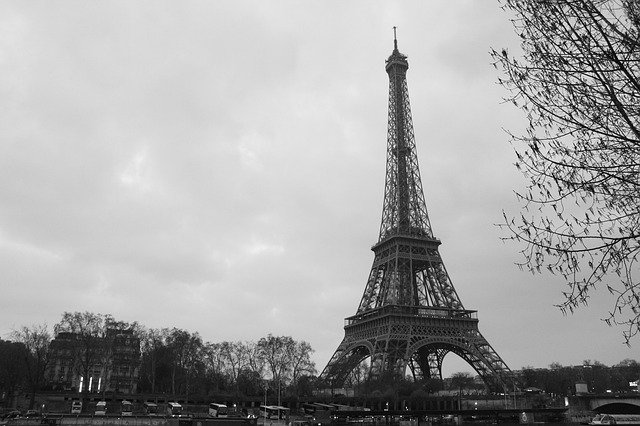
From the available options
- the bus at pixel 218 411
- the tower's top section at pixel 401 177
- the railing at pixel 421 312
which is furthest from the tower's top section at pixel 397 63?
the bus at pixel 218 411

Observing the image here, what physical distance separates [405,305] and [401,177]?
81.0ft

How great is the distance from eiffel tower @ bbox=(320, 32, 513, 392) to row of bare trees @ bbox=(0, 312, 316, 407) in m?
13.4

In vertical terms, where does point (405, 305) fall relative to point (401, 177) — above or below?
below

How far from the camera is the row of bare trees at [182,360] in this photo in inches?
3538

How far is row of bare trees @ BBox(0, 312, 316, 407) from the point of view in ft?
295

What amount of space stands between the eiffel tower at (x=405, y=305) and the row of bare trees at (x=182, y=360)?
1345 cm

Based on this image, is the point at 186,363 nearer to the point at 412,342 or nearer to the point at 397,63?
the point at 412,342

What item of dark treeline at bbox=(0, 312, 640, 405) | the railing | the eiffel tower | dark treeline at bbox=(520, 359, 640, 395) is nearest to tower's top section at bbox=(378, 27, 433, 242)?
the eiffel tower

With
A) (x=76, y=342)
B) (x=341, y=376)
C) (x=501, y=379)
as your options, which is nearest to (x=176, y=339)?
(x=76, y=342)

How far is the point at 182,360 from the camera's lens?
317 ft

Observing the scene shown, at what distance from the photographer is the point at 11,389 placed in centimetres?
9081

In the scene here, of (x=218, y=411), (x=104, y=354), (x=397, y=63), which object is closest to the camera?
(x=218, y=411)

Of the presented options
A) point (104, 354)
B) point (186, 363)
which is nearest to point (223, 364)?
point (186, 363)

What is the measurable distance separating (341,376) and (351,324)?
8.97 meters
